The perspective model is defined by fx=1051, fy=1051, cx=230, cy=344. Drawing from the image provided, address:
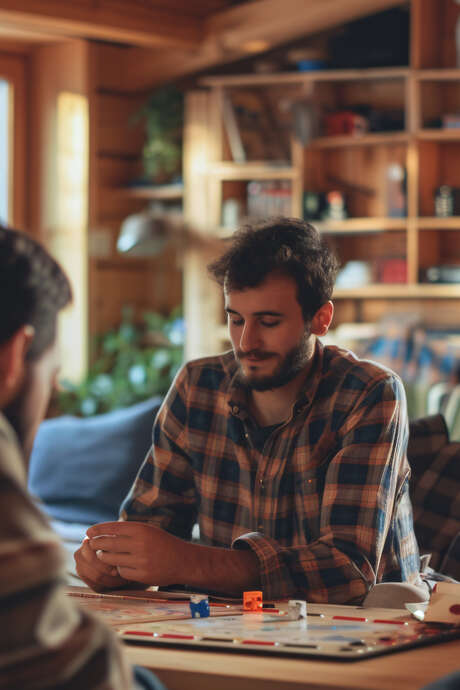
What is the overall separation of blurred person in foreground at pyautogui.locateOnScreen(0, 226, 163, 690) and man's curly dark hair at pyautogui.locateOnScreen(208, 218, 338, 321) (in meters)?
1.07

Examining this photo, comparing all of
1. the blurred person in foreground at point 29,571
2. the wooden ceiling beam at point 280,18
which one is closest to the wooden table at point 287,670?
the blurred person in foreground at point 29,571

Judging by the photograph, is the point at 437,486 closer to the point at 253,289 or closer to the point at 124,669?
the point at 253,289

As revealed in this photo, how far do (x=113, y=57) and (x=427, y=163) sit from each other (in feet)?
6.96

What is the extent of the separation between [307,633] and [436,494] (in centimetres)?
133

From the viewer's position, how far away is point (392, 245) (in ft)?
18.8

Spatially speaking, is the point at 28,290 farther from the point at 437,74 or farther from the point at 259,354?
the point at 437,74

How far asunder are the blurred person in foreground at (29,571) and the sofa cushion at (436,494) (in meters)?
1.74

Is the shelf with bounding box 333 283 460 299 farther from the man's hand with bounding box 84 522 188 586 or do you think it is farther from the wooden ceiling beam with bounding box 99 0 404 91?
the man's hand with bounding box 84 522 188 586

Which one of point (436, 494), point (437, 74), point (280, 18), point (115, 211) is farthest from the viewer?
point (115, 211)

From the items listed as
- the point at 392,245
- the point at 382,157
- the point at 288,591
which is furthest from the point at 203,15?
the point at 288,591

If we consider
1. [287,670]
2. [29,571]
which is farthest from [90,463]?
[29,571]

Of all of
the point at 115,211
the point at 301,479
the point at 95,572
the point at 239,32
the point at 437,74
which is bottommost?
the point at 95,572

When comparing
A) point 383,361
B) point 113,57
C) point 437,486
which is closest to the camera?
point 437,486

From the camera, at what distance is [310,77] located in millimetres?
5629
